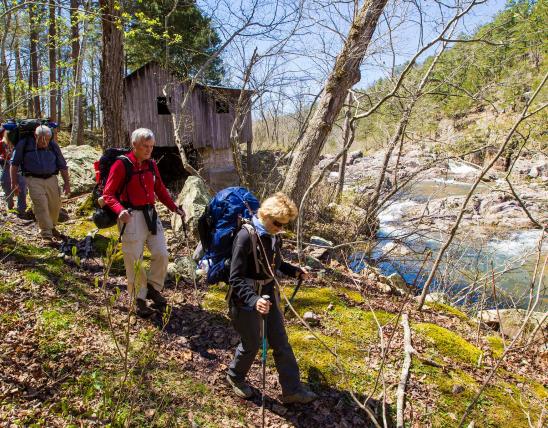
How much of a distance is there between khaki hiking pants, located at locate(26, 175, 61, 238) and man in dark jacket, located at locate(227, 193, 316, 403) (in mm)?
4257

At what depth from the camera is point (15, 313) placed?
12.7 ft

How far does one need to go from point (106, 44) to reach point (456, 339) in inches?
326

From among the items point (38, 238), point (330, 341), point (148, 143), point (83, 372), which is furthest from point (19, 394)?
point (38, 238)

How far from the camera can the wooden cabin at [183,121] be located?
1769 cm

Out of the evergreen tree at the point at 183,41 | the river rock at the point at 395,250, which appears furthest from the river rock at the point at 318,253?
the evergreen tree at the point at 183,41

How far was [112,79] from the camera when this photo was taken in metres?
8.05

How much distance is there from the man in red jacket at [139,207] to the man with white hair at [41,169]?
2.56 metres

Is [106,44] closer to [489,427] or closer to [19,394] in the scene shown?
[19,394]

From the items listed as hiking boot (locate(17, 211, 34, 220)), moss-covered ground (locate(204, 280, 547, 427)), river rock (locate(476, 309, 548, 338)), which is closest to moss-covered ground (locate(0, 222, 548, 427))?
moss-covered ground (locate(204, 280, 547, 427))

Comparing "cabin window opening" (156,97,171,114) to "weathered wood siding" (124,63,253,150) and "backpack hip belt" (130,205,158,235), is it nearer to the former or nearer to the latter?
"weathered wood siding" (124,63,253,150)

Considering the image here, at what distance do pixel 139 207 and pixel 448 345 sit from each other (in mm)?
3748

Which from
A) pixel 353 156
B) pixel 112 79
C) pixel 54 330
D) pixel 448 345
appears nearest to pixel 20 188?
pixel 112 79

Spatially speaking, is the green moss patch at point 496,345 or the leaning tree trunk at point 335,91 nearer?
the green moss patch at point 496,345

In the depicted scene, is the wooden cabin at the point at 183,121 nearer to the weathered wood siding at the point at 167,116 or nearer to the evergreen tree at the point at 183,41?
the weathered wood siding at the point at 167,116
